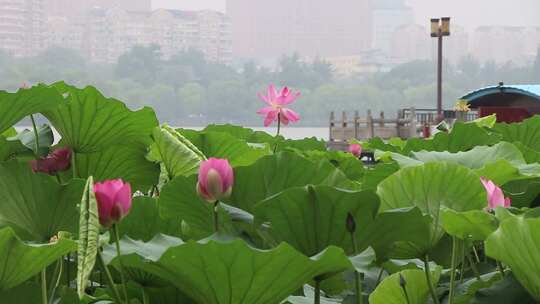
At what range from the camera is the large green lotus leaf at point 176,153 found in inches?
26.1

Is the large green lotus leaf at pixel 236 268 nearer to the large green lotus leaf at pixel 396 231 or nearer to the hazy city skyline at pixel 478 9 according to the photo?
the large green lotus leaf at pixel 396 231

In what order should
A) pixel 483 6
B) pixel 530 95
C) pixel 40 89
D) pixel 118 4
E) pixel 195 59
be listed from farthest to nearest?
pixel 483 6 < pixel 118 4 < pixel 195 59 < pixel 530 95 < pixel 40 89

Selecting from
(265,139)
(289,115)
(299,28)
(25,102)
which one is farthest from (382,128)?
(299,28)

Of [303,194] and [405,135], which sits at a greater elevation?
[303,194]

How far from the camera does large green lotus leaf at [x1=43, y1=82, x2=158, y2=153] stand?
2.45 feet

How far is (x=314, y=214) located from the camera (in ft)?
1.54

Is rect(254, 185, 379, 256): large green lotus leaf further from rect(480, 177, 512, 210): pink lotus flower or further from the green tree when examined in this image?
the green tree

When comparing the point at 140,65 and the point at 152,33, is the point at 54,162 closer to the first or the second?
the point at 140,65

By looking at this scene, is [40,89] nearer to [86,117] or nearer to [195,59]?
[86,117]

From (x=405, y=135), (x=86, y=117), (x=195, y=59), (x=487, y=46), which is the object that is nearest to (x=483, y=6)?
(x=487, y=46)

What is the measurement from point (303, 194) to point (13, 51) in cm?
5549

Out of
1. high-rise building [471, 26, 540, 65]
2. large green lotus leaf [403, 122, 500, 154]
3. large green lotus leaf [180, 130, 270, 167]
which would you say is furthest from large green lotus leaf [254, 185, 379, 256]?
high-rise building [471, 26, 540, 65]

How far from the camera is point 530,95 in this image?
38.5ft

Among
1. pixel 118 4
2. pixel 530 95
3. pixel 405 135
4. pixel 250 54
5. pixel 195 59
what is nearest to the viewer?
pixel 530 95
